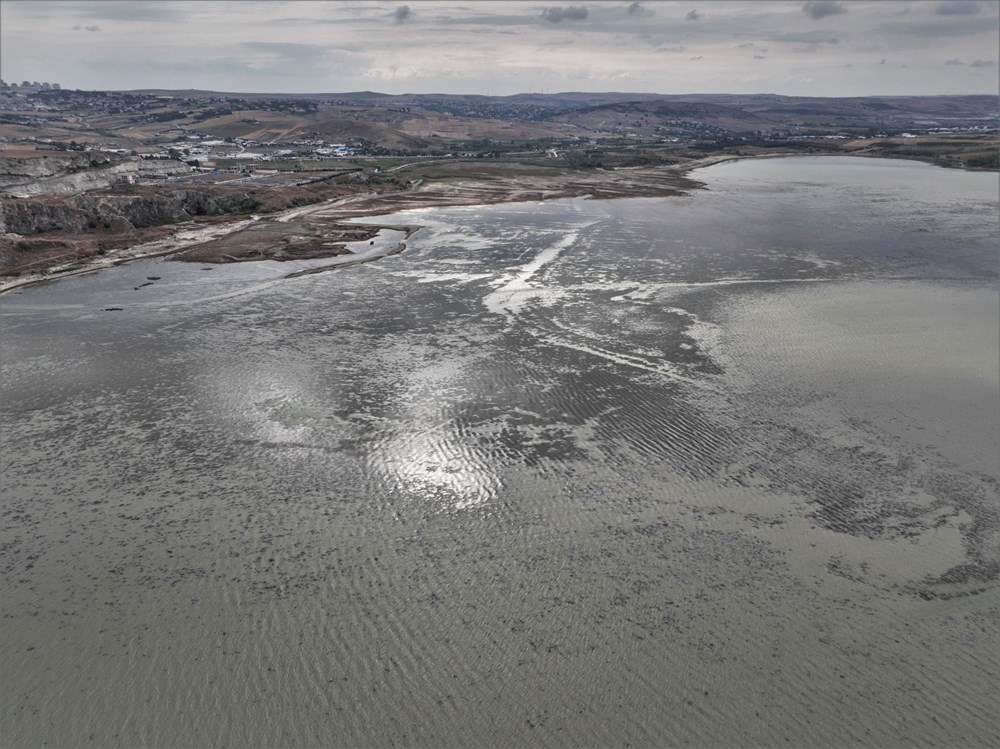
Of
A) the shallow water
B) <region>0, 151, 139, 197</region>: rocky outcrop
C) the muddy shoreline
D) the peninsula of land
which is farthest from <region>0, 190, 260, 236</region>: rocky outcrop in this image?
the shallow water

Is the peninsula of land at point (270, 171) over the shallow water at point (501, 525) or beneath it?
over

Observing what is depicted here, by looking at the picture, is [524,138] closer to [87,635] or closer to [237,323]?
[237,323]

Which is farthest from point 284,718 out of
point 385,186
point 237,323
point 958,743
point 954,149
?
point 954,149

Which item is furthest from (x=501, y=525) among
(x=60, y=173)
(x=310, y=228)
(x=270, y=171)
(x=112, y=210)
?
(x=270, y=171)

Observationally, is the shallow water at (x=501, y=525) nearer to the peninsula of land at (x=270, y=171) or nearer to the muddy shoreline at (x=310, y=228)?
the muddy shoreline at (x=310, y=228)

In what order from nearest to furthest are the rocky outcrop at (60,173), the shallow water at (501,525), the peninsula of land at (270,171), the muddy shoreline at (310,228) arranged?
the shallow water at (501,525)
the muddy shoreline at (310,228)
the peninsula of land at (270,171)
the rocky outcrop at (60,173)

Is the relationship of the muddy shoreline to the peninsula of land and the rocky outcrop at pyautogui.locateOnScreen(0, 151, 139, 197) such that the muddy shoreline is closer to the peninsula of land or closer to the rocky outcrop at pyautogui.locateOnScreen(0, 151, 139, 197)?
the peninsula of land

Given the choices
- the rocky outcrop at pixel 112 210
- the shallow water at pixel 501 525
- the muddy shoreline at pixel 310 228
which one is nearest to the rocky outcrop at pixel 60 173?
the rocky outcrop at pixel 112 210

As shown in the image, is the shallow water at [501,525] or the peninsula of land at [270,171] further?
the peninsula of land at [270,171]
